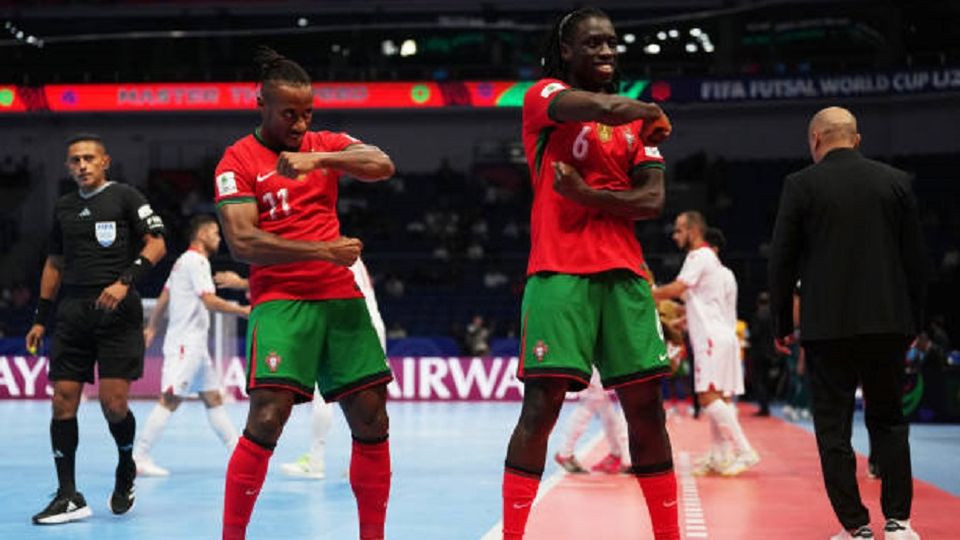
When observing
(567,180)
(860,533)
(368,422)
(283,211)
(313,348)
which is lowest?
(860,533)

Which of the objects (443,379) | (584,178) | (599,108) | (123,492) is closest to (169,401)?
(123,492)

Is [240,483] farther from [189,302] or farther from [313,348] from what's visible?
[189,302]

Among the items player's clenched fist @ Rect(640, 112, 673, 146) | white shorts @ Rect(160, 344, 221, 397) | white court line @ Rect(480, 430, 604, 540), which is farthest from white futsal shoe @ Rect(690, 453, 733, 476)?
player's clenched fist @ Rect(640, 112, 673, 146)

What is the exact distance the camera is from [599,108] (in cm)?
439

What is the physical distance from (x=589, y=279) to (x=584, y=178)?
400mm

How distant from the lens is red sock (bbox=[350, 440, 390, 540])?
16.3 ft

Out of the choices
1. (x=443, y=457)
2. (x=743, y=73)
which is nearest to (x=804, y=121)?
(x=743, y=73)

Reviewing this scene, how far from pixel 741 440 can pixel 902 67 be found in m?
20.2

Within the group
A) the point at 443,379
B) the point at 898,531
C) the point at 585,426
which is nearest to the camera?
the point at 898,531

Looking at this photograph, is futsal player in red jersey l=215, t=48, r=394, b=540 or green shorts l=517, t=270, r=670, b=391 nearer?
green shorts l=517, t=270, r=670, b=391

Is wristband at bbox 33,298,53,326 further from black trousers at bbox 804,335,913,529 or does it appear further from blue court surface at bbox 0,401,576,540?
black trousers at bbox 804,335,913,529

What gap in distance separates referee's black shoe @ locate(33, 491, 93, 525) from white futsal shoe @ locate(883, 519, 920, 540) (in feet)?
14.5

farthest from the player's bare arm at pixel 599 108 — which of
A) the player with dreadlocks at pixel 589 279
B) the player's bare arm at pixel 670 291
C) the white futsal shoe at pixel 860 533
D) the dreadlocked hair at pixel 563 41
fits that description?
the player's bare arm at pixel 670 291

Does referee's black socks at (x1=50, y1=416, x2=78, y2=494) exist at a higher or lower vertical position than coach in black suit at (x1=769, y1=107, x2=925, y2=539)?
lower
